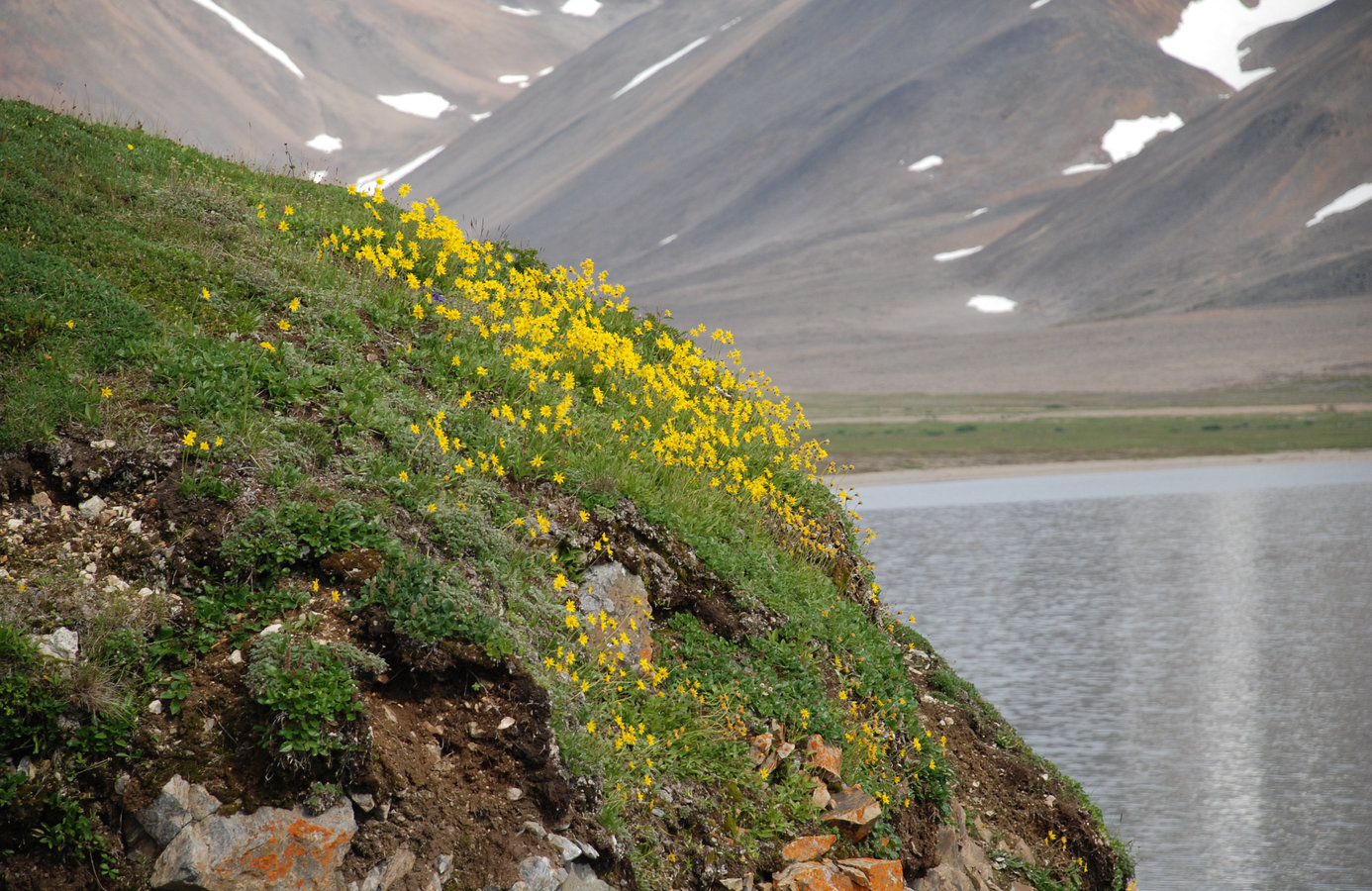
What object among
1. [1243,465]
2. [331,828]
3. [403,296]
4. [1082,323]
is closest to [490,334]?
[403,296]

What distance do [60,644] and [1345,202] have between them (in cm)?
17415

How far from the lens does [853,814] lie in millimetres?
7113

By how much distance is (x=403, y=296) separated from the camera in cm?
891

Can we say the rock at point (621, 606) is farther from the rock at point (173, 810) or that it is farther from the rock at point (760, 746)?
the rock at point (173, 810)

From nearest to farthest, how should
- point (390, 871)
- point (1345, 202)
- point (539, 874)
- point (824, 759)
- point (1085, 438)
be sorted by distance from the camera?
point (390, 871) → point (539, 874) → point (824, 759) → point (1085, 438) → point (1345, 202)

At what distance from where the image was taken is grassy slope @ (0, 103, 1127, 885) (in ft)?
19.2

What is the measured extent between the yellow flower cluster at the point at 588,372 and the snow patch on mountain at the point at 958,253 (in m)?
170

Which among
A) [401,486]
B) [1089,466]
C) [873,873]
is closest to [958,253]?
[1089,466]

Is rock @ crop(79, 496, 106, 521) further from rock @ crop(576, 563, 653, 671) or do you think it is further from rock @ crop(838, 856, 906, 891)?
rock @ crop(838, 856, 906, 891)

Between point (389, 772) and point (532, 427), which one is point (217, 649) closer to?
point (389, 772)

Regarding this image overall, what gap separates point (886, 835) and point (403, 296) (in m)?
5.19

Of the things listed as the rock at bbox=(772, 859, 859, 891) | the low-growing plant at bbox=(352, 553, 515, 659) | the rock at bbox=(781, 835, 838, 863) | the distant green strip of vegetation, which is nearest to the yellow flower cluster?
the low-growing plant at bbox=(352, 553, 515, 659)

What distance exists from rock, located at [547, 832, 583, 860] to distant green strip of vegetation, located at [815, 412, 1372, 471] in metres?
58.8

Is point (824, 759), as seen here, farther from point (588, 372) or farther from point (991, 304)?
point (991, 304)
